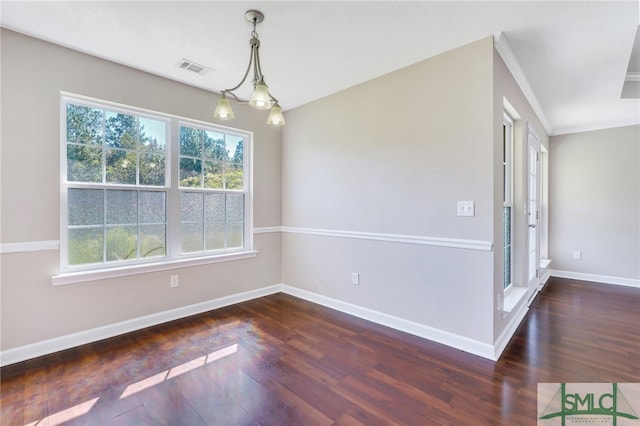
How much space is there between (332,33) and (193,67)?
55.2 inches

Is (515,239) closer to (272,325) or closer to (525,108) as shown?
(525,108)

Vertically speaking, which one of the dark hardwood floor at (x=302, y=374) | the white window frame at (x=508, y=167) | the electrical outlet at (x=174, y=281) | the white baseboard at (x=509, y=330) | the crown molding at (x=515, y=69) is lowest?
the dark hardwood floor at (x=302, y=374)

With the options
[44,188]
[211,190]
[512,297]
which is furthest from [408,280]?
[44,188]

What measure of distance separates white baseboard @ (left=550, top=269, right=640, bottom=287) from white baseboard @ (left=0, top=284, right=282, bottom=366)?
16.9 feet

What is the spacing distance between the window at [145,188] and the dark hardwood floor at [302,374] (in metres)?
0.82

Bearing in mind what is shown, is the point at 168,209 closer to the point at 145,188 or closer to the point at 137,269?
the point at 145,188

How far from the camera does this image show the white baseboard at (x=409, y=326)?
2336 mm

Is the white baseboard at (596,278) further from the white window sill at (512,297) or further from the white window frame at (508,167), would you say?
the white window frame at (508,167)

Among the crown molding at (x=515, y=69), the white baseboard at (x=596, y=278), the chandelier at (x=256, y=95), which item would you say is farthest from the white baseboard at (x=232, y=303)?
the white baseboard at (x=596, y=278)

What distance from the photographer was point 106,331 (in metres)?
2.63

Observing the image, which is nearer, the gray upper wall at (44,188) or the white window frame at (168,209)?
the gray upper wall at (44,188)

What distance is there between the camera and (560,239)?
16.4ft

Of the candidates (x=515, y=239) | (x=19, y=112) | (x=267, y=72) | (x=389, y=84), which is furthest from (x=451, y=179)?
(x=19, y=112)

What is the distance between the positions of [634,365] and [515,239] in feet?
4.53
